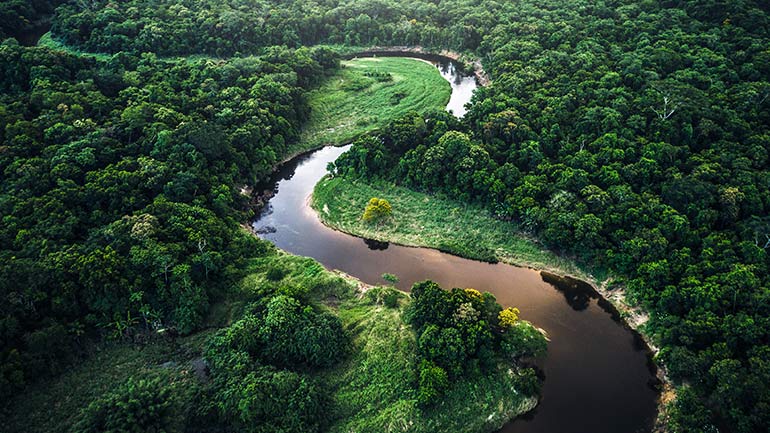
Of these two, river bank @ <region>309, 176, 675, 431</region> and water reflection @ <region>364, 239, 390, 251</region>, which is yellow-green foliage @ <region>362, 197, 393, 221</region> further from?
water reflection @ <region>364, 239, 390, 251</region>

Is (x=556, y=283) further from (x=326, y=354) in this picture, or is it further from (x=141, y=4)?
(x=141, y=4)

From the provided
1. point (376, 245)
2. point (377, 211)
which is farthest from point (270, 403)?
point (377, 211)

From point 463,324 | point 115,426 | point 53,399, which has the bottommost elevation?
point 53,399

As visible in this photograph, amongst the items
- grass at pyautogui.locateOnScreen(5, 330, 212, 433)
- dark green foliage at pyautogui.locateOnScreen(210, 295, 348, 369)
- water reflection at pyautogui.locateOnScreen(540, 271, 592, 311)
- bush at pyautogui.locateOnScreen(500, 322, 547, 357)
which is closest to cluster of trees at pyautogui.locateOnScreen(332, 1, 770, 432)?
water reflection at pyautogui.locateOnScreen(540, 271, 592, 311)

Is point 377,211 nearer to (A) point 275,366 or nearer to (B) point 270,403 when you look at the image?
(A) point 275,366

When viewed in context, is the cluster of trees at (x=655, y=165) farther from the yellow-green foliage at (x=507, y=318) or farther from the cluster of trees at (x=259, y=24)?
the cluster of trees at (x=259, y=24)

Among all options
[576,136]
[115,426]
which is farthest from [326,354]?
[576,136]

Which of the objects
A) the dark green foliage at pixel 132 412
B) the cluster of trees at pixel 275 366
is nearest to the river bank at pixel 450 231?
the cluster of trees at pixel 275 366
